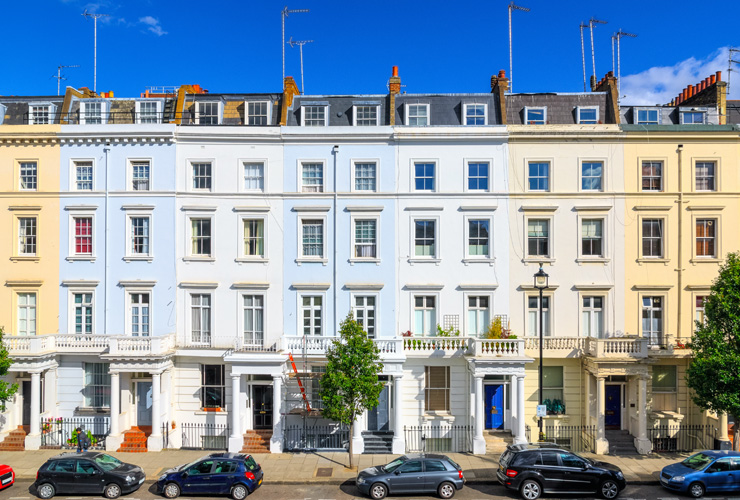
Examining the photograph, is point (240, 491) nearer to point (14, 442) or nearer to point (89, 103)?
point (14, 442)

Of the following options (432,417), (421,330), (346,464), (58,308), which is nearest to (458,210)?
(421,330)

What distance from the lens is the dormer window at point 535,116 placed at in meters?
27.7

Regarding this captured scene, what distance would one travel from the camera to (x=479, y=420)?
2433cm

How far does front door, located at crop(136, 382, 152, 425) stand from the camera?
26391 millimetres

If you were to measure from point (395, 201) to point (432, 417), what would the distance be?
1011 centimetres

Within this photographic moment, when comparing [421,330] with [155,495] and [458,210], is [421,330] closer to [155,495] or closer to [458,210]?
[458,210]

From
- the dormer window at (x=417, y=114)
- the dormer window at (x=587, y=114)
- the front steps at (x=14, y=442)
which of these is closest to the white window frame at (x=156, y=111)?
the dormer window at (x=417, y=114)

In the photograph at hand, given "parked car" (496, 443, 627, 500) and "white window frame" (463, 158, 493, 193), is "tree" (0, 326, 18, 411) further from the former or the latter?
"white window frame" (463, 158, 493, 193)

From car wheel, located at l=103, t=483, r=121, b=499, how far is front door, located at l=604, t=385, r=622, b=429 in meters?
20.9

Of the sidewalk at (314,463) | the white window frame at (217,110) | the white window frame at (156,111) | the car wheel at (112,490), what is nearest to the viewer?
the car wheel at (112,490)

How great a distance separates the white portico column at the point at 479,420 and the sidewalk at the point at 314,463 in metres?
0.34

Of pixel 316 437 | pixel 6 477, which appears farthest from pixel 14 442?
pixel 316 437

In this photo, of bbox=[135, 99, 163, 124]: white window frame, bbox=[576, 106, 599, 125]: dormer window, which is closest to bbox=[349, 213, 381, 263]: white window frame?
bbox=[576, 106, 599, 125]: dormer window

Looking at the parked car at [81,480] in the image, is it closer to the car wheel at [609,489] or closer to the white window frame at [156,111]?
the car wheel at [609,489]
